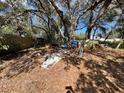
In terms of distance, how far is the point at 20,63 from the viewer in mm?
9195

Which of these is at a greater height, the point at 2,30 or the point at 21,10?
the point at 21,10

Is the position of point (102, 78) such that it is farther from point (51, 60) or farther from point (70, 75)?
point (51, 60)

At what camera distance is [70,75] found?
7.31 m

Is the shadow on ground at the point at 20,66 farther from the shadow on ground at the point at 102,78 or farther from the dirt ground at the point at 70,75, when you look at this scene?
the shadow on ground at the point at 102,78

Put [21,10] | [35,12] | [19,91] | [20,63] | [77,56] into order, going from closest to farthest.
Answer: [19,91]
[77,56]
[20,63]
[21,10]
[35,12]

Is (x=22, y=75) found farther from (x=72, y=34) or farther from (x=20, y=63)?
(x=72, y=34)

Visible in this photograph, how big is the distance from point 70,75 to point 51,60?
1287mm

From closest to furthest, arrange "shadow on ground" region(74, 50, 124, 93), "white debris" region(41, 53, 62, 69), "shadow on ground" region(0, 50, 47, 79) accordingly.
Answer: "shadow on ground" region(74, 50, 124, 93) → "white debris" region(41, 53, 62, 69) → "shadow on ground" region(0, 50, 47, 79)

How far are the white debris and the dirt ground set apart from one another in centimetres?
18

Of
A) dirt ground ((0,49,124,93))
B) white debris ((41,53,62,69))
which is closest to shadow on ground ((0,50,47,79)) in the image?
dirt ground ((0,49,124,93))

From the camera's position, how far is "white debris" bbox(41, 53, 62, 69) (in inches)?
318

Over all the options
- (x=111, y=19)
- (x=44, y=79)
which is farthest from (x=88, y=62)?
(x=111, y=19)

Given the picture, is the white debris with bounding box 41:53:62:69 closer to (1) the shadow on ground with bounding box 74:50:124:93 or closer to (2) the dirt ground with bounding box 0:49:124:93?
(2) the dirt ground with bounding box 0:49:124:93

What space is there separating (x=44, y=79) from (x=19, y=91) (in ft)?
2.80
